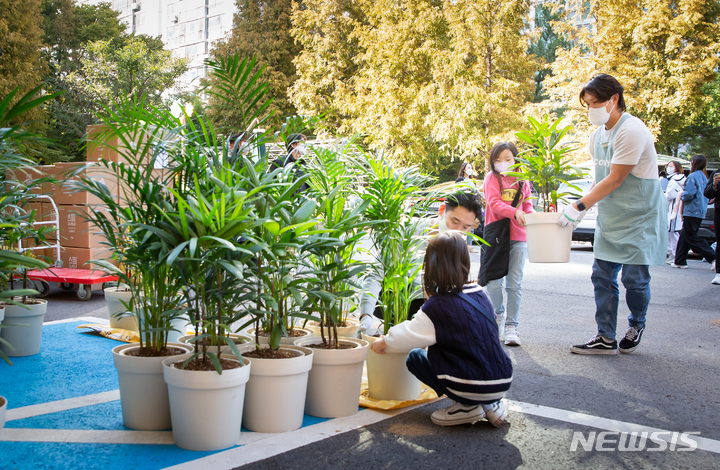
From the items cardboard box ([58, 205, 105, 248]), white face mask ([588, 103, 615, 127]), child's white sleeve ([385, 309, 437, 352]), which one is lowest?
child's white sleeve ([385, 309, 437, 352])

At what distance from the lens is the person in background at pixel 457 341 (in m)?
2.65

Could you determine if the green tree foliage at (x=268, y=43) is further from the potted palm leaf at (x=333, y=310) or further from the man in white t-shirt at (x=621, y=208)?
the potted palm leaf at (x=333, y=310)

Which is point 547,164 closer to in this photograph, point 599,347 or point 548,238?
point 548,238

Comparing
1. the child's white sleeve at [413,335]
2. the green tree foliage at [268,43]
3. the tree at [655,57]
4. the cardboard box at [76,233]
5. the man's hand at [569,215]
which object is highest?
the green tree foliage at [268,43]

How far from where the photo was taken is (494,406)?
275 cm

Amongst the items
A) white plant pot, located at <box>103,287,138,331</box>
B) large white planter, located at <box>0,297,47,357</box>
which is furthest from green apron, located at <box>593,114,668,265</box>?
large white planter, located at <box>0,297,47,357</box>

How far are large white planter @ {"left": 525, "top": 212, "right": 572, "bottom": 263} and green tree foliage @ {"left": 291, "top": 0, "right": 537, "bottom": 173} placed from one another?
13111mm

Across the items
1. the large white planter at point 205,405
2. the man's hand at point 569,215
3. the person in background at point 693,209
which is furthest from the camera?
the person in background at point 693,209

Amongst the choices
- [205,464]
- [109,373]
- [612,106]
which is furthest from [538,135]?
[109,373]

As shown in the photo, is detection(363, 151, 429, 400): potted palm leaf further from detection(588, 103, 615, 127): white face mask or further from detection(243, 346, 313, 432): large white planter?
detection(588, 103, 615, 127): white face mask

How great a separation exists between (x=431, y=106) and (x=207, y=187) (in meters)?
15.5

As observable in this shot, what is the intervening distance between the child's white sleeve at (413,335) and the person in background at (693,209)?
27.4 feet

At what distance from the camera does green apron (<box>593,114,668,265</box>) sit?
387cm

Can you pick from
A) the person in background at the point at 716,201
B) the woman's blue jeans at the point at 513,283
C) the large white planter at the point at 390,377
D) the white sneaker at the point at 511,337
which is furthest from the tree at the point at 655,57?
the large white planter at the point at 390,377
